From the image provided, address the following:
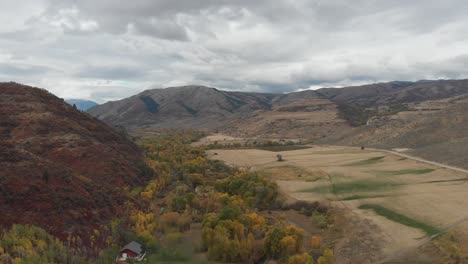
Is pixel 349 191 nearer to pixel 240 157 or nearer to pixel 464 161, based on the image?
pixel 464 161

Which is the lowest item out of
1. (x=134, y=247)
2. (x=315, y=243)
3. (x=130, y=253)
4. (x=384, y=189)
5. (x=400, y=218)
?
(x=315, y=243)

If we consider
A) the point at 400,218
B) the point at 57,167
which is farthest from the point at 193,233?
the point at 400,218

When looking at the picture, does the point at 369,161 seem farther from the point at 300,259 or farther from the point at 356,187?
the point at 300,259

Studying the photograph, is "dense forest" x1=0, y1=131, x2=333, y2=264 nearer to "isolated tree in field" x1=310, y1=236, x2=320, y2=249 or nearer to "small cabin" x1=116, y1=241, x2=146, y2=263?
"isolated tree in field" x1=310, y1=236, x2=320, y2=249

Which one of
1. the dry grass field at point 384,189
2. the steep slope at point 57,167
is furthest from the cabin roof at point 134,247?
the dry grass field at point 384,189

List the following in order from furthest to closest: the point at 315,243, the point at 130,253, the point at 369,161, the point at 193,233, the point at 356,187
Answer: the point at 369,161 → the point at 356,187 → the point at 193,233 → the point at 315,243 → the point at 130,253

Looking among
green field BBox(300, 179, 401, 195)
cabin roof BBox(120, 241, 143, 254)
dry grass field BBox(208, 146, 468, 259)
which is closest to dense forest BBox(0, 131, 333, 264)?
cabin roof BBox(120, 241, 143, 254)

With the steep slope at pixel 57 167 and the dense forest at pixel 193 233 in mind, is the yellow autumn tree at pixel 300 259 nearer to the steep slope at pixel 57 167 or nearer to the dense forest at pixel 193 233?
the dense forest at pixel 193 233
